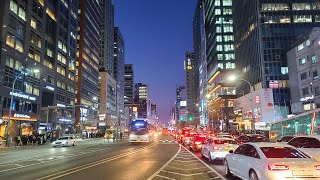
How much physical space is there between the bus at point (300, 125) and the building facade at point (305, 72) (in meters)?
32.9

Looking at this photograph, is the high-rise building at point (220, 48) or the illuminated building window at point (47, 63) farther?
the high-rise building at point (220, 48)

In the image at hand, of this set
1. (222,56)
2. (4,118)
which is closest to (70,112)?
(4,118)

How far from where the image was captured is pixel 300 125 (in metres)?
33.6

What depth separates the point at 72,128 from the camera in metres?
95.3

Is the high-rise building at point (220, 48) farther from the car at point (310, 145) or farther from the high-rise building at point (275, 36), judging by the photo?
the car at point (310, 145)

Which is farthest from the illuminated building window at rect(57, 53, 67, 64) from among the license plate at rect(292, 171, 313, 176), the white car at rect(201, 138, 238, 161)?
the license plate at rect(292, 171, 313, 176)

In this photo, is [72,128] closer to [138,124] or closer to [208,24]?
[138,124]

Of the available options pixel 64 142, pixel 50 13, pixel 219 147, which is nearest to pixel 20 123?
pixel 64 142

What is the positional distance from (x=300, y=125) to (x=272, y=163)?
2596cm

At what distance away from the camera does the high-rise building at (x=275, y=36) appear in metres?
89.8

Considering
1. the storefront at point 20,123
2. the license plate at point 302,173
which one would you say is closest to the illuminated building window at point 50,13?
the storefront at point 20,123

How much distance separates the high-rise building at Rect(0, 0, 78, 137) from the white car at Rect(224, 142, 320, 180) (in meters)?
39.6

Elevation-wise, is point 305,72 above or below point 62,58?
below

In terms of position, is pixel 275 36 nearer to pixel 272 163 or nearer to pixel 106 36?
pixel 272 163
